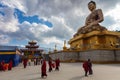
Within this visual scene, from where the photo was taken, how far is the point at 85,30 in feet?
88.3

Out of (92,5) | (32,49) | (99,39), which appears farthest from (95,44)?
(32,49)

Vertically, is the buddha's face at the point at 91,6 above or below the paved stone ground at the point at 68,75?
above

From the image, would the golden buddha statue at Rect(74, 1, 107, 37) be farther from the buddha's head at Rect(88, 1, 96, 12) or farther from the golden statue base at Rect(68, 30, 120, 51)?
the golden statue base at Rect(68, 30, 120, 51)

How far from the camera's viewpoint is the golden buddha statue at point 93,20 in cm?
2527

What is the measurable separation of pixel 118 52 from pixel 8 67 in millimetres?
13427

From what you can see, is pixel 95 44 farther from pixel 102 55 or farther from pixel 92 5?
pixel 92 5

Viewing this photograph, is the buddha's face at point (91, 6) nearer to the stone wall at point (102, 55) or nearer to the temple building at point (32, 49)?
the stone wall at point (102, 55)

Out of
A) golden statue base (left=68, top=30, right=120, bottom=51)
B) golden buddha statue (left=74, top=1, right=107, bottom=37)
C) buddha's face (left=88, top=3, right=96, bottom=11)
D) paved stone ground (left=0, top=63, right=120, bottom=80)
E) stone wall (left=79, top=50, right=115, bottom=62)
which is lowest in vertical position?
paved stone ground (left=0, top=63, right=120, bottom=80)

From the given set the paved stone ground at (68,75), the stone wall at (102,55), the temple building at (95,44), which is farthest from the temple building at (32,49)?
the paved stone ground at (68,75)

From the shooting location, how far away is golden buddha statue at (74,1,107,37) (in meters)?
25.3

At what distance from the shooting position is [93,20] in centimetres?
2817

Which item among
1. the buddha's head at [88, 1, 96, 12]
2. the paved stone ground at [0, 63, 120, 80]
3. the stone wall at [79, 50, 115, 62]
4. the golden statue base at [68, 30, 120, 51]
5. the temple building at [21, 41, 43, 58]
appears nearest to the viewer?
the paved stone ground at [0, 63, 120, 80]

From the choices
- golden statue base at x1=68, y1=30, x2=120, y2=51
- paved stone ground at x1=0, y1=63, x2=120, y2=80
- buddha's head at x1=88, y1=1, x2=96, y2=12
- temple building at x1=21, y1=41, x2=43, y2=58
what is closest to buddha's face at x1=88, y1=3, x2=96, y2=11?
buddha's head at x1=88, y1=1, x2=96, y2=12

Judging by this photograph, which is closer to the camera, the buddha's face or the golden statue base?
the golden statue base
